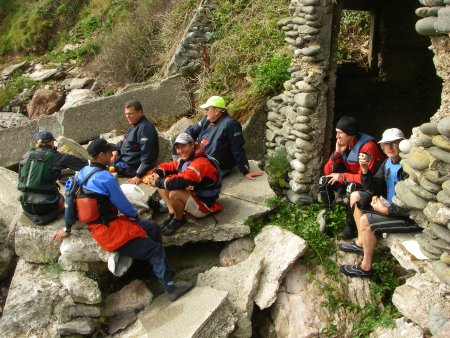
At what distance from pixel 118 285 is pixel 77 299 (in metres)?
0.69

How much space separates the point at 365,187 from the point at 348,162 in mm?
577

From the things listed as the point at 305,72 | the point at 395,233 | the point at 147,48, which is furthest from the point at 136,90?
the point at 395,233

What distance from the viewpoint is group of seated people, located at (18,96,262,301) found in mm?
5129

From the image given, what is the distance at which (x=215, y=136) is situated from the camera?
21.8 feet

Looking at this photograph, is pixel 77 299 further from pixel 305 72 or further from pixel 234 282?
pixel 305 72

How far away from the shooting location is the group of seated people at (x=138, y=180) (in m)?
5.13

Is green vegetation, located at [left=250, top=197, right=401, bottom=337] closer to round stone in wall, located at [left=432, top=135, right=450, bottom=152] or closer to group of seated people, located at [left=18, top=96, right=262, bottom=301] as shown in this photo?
group of seated people, located at [left=18, top=96, right=262, bottom=301]

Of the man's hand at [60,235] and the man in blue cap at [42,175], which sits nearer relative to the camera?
the man's hand at [60,235]

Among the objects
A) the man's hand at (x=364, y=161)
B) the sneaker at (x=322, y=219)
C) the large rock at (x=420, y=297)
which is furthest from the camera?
the sneaker at (x=322, y=219)

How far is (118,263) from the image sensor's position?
5387 millimetres

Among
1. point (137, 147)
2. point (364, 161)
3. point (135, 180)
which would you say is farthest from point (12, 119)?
point (364, 161)

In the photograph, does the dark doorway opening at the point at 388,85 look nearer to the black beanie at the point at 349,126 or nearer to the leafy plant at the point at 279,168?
the leafy plant at the point at 279,168

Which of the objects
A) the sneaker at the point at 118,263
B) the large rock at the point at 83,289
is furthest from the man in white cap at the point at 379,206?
the large rock at the point at 83,289

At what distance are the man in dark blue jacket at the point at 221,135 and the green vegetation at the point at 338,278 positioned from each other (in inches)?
38.6
